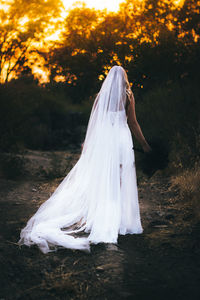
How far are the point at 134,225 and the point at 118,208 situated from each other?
32cm

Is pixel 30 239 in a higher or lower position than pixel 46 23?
lower

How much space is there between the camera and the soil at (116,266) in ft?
8.79

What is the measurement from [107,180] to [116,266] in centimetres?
130

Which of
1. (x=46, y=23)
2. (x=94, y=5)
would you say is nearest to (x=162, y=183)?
(x=94, y=5)

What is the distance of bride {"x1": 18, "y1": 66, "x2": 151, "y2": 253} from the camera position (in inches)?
165

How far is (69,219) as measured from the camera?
4.37m

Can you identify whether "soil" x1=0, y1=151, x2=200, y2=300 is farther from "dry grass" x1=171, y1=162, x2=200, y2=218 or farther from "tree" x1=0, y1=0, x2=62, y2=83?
"tree" x1=0, y1=0, x2=62, y2=83

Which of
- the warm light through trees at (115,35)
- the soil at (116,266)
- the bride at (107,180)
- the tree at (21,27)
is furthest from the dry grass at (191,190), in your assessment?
the tree at (21,27)

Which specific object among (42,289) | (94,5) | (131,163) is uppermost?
(94,5)

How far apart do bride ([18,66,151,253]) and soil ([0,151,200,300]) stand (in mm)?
295

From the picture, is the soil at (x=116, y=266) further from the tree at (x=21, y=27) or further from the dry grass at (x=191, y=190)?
the tree at (x=21, y=27)

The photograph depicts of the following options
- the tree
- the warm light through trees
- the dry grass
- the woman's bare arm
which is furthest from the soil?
the tree

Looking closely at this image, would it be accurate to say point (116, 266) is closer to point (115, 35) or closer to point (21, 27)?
point (115, 35)

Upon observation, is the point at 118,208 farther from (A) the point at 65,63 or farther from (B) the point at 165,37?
(A) the point at 65,63
